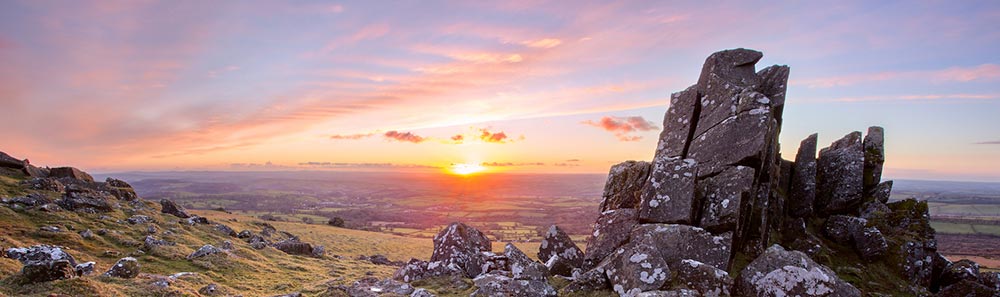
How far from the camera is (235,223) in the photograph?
143 ft

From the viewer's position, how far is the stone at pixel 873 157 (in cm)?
2164

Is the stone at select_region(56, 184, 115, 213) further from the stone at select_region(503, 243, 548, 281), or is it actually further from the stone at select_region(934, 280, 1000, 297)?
the stone at select_region(934, 280, 1000, 297)

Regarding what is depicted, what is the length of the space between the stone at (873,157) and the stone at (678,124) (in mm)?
10479

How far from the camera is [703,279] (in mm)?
12477

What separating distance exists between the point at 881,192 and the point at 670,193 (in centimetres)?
1415

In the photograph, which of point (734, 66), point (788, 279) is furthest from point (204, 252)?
point (734, 66)

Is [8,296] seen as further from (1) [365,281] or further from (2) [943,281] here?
(2) [943,281]

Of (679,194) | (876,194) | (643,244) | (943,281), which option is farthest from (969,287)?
(643,244)

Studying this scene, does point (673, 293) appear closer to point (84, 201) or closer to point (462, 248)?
point (462, 248)

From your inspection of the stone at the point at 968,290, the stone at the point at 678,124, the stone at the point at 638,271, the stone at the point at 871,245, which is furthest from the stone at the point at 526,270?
the stone at the point at 968,290

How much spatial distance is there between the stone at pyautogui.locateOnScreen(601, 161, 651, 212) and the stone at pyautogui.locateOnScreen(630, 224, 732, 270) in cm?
343

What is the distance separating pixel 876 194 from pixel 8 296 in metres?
33.2

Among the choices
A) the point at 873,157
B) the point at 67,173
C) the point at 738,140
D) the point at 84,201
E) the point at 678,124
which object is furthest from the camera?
the point at 67,173

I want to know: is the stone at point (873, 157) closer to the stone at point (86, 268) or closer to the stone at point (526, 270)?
the stone at point (526, 270)
